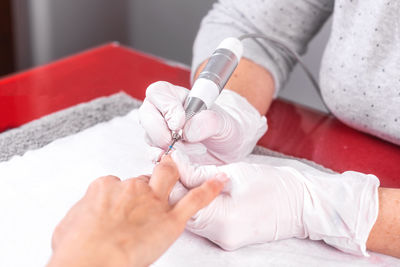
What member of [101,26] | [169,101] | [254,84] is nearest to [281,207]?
[169,101]

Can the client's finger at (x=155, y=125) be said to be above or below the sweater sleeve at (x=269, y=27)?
below

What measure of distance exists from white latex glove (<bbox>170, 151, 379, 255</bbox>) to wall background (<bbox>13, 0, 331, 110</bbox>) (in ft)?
3.47

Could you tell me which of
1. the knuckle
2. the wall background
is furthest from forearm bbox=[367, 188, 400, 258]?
the wall background

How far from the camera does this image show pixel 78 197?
26.9 inches

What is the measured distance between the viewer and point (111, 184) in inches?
22.3

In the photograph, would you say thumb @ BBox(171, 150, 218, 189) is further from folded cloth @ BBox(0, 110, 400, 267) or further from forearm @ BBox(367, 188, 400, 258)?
forearm @ BBox(367, 188, 400, 258)

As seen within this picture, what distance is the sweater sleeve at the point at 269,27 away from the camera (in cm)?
92

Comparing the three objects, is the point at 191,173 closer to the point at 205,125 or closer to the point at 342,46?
the point at 205,125

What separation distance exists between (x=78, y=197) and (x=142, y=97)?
1.16 ft

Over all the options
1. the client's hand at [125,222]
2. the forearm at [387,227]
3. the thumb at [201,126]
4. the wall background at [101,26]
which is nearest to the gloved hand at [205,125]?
the thumb at [201,126]

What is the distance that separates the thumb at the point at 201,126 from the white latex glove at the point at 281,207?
0.17ft

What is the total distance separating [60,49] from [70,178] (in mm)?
1193

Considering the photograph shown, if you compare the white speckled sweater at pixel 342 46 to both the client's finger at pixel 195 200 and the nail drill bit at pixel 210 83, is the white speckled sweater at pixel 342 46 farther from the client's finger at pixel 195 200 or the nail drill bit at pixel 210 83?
the client's finger at pixel 195 200

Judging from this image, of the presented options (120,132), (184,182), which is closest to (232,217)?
(184,182)
